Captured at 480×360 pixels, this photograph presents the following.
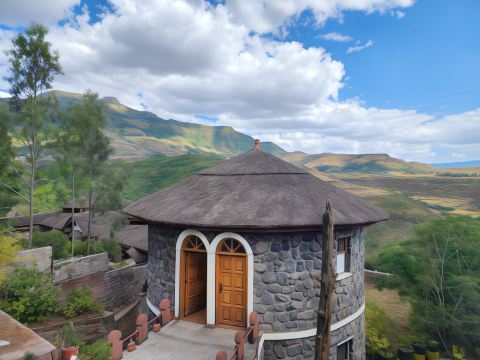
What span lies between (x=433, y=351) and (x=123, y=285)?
49.0 feet

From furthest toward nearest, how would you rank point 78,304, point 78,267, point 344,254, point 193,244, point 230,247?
point 78,267 < point 78,304 < point 344,254 < point 193,244 < point 230,247

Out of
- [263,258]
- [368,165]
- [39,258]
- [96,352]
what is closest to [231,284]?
[263,258]

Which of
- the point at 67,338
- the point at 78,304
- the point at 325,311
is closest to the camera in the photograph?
the point at 325,311

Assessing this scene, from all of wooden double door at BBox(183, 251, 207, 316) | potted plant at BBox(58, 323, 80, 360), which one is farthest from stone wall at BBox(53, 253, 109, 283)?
wooden double door at BBox(183, 251, 207, 316)

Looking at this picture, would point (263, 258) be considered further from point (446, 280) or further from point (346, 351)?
point (446, 280)

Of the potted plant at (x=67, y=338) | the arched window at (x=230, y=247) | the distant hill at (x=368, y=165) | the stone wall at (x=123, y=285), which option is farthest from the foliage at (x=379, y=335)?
the distant hill at (x=368, y=165)

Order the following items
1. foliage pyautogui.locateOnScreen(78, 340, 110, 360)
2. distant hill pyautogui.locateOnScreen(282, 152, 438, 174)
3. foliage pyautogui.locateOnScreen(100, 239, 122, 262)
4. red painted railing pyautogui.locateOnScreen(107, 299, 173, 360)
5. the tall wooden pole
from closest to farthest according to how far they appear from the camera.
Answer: the tall wooden pole < red painted railing pyautogui.locateOnScreen(107, 299, 173, 360) < foliage pyautogui.locateOnScreen(78, 340, 110, 360) < foliage pyautogui.locateOnScreen(100, 239, 122, 262) < distant hill pyautogui.locateOnScreen(282, 152, 438, 174)

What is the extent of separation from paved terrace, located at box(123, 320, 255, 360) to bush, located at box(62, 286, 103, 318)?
197 inches

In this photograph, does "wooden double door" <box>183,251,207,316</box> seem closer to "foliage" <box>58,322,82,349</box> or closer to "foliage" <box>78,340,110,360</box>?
"foliage" <box>78,340,110,360</box>

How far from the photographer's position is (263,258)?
8438 mm

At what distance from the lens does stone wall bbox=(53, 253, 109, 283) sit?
14820 millimetres

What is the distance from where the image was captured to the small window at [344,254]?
9562mm

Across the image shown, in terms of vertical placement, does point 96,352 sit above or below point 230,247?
below

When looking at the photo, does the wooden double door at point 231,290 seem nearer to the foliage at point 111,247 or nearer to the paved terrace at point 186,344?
the paved terrace at point 186,344
